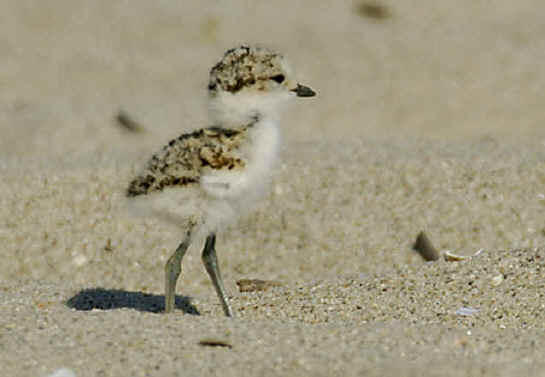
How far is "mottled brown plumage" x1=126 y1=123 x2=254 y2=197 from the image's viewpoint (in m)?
2.96

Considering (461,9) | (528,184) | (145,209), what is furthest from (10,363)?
(461,9)

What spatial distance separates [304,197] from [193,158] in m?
1.84

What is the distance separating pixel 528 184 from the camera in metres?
4.87

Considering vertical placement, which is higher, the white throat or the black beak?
the black beak

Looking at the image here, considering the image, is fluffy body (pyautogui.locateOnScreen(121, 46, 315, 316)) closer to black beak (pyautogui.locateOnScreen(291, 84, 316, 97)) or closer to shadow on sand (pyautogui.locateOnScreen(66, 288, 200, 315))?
black beak (pyautogui.locateOnScreen(291, 84, 316, 97))

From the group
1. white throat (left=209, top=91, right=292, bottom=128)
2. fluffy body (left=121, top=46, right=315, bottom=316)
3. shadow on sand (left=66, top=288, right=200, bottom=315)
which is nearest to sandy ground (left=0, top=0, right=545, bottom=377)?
shadow on sand (left=66, top=288, right=200, bottom=315)

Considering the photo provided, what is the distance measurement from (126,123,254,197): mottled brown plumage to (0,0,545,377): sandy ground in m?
0.45

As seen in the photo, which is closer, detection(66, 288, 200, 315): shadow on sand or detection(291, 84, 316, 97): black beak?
detection(291, 84, 316, 97): black beak

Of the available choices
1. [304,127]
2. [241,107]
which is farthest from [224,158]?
[304,127]

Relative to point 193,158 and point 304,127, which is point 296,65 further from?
point 193,158

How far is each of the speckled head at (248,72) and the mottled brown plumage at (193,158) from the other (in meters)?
0.14

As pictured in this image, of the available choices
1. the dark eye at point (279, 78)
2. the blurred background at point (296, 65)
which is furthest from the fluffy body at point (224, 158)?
the blurred background at point (296, 65)

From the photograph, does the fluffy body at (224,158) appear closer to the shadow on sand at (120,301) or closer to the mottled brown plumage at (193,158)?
the mottled brown plumage at (193,158)

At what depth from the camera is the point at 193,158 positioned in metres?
2.97
